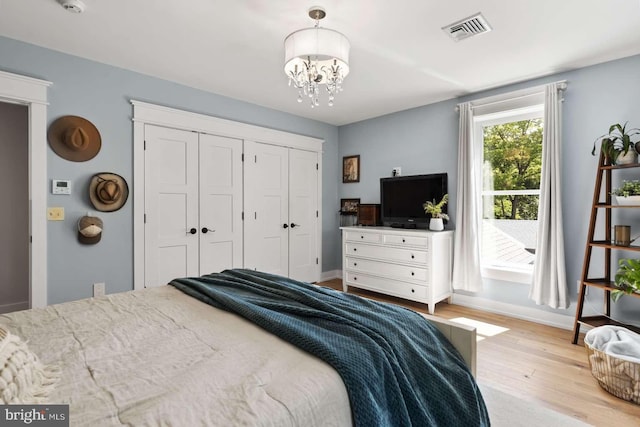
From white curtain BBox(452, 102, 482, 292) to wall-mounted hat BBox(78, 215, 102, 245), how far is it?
3718 mm

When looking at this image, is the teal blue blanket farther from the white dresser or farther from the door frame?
the white dresser

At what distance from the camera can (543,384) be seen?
219 cm

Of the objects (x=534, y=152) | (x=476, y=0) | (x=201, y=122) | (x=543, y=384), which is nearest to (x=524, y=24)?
(x=476, y=0)

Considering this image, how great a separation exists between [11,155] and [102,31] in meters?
2.18

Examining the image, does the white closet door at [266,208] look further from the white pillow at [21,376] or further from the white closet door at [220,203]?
the white pillow at [21,376]

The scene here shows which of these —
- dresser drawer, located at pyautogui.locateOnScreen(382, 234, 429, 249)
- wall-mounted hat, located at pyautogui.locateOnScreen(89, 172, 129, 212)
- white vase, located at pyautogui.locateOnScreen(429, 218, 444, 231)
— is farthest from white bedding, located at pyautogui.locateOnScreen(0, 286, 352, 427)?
white vase, located at pyautogui.locateOnScreen(429, 218, 444, 231)

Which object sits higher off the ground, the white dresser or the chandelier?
the chandelier

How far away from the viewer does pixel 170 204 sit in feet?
11.5

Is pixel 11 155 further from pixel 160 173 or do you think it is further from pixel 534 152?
pixel 534 152

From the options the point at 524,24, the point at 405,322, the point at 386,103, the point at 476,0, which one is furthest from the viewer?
the point at 386,103

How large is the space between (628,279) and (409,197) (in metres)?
2.29

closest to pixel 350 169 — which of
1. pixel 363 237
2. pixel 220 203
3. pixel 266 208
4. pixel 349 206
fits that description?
pixel 349 206

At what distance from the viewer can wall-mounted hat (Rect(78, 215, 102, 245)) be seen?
9.57 ft

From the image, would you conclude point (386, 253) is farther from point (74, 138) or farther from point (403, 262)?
point (74, 138)
